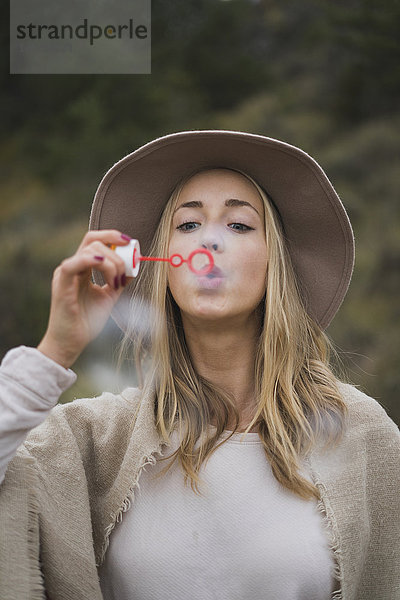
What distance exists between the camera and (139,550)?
6.51 ft

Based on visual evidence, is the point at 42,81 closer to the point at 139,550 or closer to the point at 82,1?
the point at 82,1

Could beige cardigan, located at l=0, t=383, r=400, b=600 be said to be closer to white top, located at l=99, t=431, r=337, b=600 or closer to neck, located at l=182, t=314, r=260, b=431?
white top, located at l=99, t=431, r=337, b=600

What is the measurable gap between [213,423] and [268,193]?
727 mm

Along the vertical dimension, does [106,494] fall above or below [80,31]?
below

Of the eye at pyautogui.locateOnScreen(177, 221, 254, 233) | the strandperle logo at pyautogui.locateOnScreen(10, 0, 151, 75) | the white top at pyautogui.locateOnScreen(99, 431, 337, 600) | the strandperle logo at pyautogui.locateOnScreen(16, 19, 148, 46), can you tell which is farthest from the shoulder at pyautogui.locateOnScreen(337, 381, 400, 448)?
the strandperle logo at pyautogui.locateOnScreen(16, 19, 148, 46)

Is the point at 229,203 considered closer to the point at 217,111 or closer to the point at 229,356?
the point at 229,356

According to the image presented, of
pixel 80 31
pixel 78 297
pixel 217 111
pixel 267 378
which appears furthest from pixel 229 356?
A: pixel 217 111

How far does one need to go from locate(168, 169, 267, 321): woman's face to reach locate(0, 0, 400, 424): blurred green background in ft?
28.9

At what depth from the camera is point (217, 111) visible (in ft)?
39.9

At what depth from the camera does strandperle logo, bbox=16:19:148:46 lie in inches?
354

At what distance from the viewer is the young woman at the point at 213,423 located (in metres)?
1.92

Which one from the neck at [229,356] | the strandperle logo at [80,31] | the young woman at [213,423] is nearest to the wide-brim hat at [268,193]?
the young woman at [213,423]

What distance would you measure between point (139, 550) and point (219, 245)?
0.85 metres

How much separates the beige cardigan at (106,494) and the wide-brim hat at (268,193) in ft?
1.19
